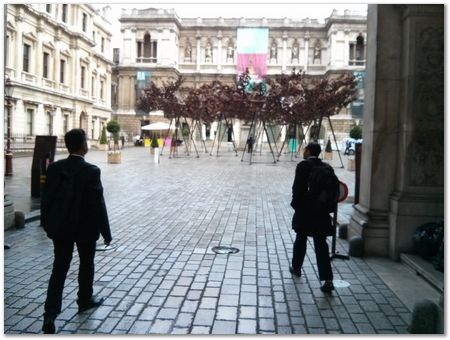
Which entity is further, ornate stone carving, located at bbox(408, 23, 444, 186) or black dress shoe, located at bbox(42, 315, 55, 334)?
ornate stone carving, located at bbox(408, 23, 444, 186)

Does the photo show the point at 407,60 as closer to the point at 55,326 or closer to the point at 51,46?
the point at 55,326

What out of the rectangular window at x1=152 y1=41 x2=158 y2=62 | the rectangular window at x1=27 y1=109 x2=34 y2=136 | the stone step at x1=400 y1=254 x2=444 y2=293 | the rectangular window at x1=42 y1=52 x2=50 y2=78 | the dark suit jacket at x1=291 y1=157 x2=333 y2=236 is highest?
the rectangular window at x1=152 y1=41 x2=158 y2=62

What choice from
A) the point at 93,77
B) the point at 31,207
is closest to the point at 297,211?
the point at 31,207

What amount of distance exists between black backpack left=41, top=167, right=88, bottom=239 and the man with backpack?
2423 millimetres

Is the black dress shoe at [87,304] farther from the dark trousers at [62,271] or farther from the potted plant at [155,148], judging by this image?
the potted plant at [155,148]

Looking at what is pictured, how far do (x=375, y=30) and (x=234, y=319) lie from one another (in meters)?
4.46

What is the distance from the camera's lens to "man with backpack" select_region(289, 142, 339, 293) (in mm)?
5504

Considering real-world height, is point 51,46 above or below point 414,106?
above

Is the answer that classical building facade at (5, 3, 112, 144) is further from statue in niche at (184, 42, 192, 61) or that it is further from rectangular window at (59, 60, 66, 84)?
statue in niche at (184, 42, 192, 61)

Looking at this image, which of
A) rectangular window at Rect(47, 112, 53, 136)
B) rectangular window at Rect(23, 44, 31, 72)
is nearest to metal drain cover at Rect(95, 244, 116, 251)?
rectangular window at Rect(23, 44, 31, 72)

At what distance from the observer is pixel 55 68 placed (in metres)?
47.0

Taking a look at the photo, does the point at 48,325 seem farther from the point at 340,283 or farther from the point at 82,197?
the point at 340,283

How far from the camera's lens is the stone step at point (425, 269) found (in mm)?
5582

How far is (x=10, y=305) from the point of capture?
4922 millimetres
